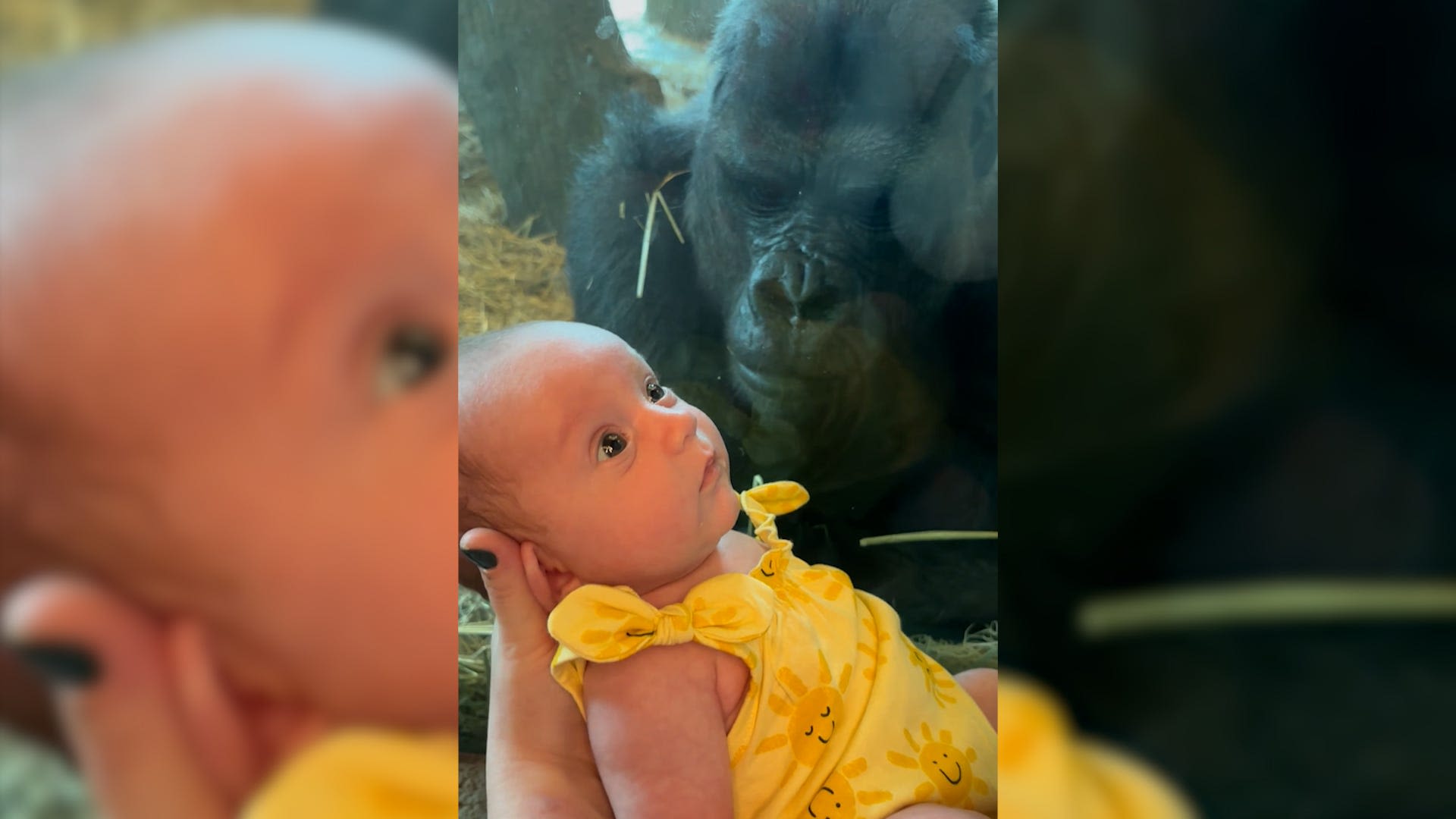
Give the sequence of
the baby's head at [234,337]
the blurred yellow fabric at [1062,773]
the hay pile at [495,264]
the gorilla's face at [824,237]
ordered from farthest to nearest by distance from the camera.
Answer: the gorilla's face at [824,237]
the hay pile at [495,264]
the blurred yellow fabric at [1062,773]
the baby's head at [234,337]

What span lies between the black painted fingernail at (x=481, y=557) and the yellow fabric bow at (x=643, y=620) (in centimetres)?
6

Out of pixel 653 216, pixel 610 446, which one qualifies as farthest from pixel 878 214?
pixel 610 446

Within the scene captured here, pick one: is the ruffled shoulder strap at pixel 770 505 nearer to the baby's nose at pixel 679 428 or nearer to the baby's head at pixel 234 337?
the baby's nose at pixel 679 428

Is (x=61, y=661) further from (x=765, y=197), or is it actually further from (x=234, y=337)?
(x=765, y=197)

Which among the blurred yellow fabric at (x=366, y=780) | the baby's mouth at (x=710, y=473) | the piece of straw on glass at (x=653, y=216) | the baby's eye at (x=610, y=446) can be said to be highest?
the piece of straw on glass at (x=653, y=216)

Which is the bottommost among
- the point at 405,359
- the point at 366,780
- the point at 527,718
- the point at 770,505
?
the point at 527,718

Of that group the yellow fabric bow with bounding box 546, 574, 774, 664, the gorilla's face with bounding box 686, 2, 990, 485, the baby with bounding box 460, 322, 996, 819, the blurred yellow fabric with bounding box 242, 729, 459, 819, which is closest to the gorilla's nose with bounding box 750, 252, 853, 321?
the gorilla's face with bounding box 686, 2, 990, 485

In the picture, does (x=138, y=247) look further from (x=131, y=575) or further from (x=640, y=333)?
(x=640, y=333)

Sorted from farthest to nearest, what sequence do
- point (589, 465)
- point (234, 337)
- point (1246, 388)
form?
point (589, 465) < point (1246, 388) < point (234, 337)

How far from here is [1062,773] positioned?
457 mm

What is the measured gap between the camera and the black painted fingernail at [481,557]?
1.99 feet

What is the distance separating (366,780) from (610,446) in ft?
0.99

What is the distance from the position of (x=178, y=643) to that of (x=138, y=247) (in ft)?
0.43

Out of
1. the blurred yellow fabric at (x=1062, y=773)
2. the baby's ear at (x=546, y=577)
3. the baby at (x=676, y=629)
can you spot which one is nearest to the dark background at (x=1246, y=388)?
the blurred yellow fabric at (x=1062, y=773)
